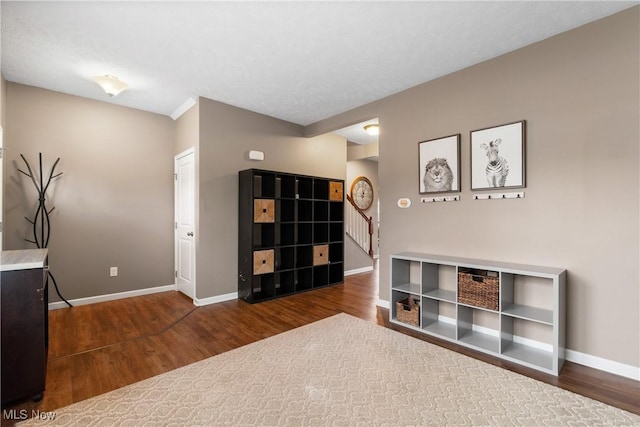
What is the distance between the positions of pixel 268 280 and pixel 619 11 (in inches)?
171

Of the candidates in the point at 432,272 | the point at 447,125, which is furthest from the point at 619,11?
the point at 432,272

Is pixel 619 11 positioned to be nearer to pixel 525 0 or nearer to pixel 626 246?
pixel 525 0

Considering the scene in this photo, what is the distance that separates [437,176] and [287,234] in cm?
229

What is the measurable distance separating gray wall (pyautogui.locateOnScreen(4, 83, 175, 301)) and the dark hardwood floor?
0.48m

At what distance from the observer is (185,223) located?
4227 millimetres

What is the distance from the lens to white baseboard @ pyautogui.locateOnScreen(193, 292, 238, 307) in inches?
149

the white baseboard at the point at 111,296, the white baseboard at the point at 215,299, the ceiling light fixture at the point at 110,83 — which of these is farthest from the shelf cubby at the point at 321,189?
the ceiling light fixture at the point at 110,83

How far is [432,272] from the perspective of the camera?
3.12 metres

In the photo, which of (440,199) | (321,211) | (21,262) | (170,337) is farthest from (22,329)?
(321,211)

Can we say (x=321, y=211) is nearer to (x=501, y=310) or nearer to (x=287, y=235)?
(x=287, y=235)

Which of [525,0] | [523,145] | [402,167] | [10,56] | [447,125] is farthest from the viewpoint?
[402,167]

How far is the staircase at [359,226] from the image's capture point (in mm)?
6176

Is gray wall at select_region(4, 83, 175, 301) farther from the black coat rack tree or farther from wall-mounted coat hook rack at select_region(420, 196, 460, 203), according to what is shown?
wall-mounted coat hook rack at select_region(420, 196, 460, 203)

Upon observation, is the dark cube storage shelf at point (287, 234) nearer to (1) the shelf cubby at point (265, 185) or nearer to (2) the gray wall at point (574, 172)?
(1) the shelf cubby at point (265, 185)
